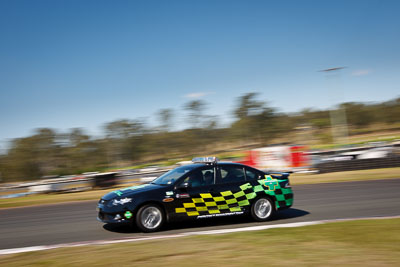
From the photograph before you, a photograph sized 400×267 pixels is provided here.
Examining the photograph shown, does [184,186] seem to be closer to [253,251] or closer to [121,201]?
[121,201]

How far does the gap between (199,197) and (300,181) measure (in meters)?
11.9

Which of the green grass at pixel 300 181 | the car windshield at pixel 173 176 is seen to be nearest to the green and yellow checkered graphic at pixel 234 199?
the car windshield at pixel 173 176

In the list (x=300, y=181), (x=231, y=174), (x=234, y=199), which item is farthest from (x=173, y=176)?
(x=300, y=181)

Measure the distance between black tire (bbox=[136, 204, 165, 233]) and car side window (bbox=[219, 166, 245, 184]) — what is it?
1615 millimetres

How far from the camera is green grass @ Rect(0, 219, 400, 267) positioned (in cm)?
540

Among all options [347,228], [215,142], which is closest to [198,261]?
[347,228]

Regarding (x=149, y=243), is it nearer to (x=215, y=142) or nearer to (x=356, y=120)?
(x=215, y=142)

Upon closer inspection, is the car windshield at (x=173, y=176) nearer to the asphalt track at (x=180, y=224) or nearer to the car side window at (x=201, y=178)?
the car side window at (x=201, y=178)

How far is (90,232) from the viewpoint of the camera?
8.70 metres

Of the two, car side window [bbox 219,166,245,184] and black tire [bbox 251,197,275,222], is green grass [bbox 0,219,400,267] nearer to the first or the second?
black tire [bbox 251,197,275,222]

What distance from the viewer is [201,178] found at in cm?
865

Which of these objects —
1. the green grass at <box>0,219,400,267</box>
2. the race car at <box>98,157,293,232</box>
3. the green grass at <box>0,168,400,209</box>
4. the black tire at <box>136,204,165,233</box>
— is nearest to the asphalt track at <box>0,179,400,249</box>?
the black tire at <box>136,204,165,233</box>

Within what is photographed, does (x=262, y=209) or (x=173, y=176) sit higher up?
(x=173, y=176)

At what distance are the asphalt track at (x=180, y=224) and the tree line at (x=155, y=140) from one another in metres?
54.1
